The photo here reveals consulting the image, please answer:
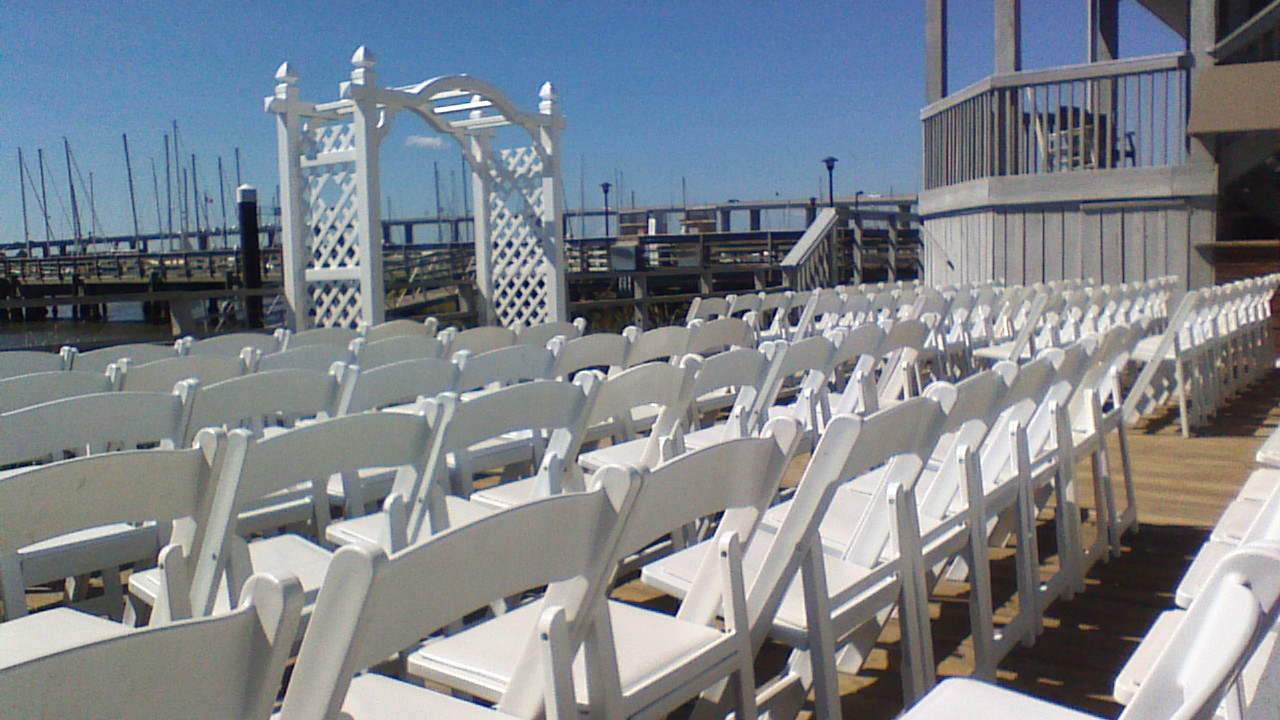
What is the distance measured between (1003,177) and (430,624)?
38.4 ft

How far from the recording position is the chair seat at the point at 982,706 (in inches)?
59.2

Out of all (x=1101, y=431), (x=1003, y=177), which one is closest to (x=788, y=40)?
(x=1003, y=177)

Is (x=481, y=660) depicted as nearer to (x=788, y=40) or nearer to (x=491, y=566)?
(x=491, y=566)

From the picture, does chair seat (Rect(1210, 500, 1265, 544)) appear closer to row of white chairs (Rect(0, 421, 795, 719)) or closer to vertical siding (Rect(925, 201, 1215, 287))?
row of white chairs (Rect(0, 421, 795, 719))

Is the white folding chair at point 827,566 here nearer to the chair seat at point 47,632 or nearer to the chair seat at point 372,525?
the chair seat at point 372,525

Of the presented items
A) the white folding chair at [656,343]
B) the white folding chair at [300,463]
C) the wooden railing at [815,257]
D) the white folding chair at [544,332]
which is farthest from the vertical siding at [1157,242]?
the white folding chair at [300,463]

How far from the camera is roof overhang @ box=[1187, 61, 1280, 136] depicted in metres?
9.99

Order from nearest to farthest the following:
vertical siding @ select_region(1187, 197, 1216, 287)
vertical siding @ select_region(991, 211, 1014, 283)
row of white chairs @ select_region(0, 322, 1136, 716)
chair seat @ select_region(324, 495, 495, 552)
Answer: row of white chairs @ select_region(0, 322, 1136, 716) → chair seat @ select_region(324, 495, 495, 552) → vertical siding @ select_region(1187, 197, 1216, 287) → vertical siding @ select_region(991, 211, 1014, 283)

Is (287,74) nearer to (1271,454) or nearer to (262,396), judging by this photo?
(262,396)

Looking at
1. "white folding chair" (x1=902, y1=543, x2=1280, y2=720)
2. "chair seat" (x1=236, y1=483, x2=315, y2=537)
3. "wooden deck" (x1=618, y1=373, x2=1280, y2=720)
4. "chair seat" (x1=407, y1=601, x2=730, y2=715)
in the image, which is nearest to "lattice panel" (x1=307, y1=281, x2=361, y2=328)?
"wooden deck" (x1=618, y1=373, x2=1280, y2=720)

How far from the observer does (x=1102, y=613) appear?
3102 millimetres

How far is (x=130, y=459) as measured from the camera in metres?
1.71

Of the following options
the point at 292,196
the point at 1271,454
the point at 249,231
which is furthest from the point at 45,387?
the point at 249,231

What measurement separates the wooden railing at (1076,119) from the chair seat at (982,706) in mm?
10741
